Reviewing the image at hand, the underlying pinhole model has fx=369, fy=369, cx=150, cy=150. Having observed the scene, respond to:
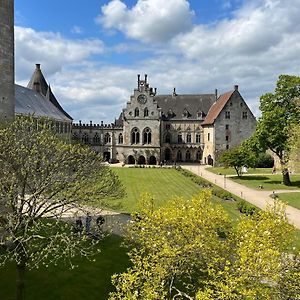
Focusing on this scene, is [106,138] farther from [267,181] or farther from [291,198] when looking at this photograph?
[291,198]

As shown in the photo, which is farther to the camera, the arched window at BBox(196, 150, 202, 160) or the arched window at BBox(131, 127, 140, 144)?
the arched window at BBox(196, 150, 202, 160)

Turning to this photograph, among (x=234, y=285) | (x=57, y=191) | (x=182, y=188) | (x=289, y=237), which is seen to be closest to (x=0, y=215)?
(x=57, y=191)

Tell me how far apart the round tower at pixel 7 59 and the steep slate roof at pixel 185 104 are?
63.1m

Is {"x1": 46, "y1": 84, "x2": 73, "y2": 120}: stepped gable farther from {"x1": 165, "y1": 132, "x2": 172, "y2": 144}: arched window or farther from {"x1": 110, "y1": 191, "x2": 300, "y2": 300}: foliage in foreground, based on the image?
{"x1": 110, "y1": 191, "x2": 300, "y2": 300}: foliage in foreground

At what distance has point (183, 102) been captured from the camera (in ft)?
289

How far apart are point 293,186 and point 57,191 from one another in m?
38.3

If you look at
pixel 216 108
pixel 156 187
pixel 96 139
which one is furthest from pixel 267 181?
pixel 96 139

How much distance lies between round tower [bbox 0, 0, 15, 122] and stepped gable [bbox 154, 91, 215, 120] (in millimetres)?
63053

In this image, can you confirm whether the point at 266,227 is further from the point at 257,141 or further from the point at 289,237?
the point at 257,141

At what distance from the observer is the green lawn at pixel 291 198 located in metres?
36.3

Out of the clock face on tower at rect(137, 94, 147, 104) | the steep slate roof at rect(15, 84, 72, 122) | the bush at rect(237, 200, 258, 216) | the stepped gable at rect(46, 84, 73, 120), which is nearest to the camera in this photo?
the bush at rect(237, 200, 258, 216)

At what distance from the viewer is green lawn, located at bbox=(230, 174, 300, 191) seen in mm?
47125

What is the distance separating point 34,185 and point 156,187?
30.3 m

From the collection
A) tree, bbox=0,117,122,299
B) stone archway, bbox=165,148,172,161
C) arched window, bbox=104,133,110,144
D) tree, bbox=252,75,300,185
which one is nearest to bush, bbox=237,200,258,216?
tree, bbox=0,117,122,299
